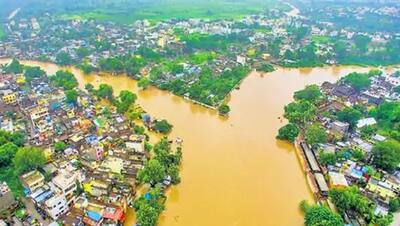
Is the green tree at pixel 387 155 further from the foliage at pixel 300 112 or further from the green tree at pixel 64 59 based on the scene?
the green tree at pixel 64 59

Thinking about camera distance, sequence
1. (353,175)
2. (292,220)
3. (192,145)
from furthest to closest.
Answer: (192,145) → (353,175) → (292,220)

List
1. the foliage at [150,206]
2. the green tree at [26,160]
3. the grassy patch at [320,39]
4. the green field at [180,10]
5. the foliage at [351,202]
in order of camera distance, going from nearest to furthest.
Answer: the foliage at [150,206] → the foliage at [351,202] → the green tree at [26,160] → the grassy patch at [320,39] → the green field at [180,10]

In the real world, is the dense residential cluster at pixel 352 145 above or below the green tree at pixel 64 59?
above

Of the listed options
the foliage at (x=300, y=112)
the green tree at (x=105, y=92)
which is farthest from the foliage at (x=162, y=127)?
the foliage at (x=300, y=112)

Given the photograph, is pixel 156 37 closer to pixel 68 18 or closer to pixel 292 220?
pixel 68 18

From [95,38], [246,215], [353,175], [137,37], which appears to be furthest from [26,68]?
[353,175]
